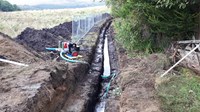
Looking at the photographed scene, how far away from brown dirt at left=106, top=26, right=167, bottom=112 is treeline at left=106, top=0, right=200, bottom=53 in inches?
35.9

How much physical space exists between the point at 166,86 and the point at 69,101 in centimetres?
327

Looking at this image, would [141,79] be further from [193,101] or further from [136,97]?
[193,101]

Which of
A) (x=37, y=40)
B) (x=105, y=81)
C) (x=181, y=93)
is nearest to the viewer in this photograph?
(x=181, y=93)

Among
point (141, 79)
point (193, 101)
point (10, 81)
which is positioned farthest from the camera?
point (141, 79)

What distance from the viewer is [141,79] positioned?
27.9ft

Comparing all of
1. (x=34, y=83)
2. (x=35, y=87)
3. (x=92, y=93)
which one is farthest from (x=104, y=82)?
(x=35, y=87)

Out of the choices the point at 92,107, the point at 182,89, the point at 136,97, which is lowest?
the point at 92,107

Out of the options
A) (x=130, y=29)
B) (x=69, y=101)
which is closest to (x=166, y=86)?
(x=69, y=101)

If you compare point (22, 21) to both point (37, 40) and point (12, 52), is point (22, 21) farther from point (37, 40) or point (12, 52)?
point (12, 52)

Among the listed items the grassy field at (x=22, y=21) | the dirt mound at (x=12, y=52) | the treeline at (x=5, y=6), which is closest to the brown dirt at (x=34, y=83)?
the dirt mound at (x=12, y=52)

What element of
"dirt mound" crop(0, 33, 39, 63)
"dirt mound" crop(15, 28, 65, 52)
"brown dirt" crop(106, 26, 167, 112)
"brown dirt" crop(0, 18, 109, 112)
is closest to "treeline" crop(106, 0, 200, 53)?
"brown dirt" crop(106, 26, 167, 112)

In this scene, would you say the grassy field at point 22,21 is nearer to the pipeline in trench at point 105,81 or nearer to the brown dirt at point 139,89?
the pipeline in trench at point 105,81

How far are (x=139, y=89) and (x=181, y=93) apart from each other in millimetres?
1483

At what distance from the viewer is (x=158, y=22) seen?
9.45 meters
